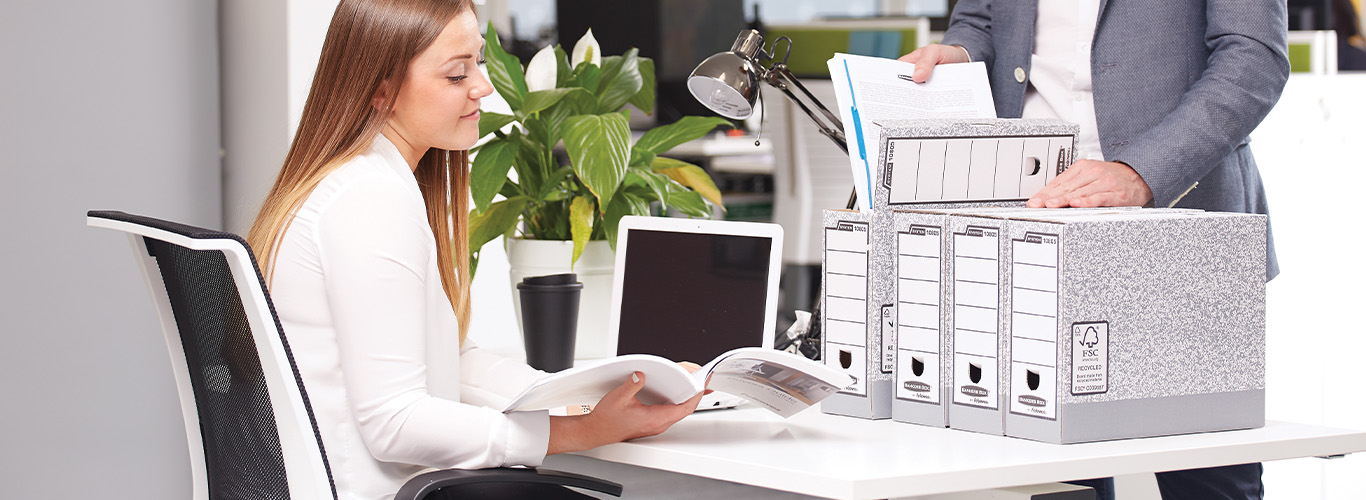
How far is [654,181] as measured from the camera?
1911 millimetres

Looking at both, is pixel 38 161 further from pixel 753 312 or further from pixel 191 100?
pixel 753 312

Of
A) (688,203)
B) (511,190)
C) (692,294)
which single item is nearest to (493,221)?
(511,190)

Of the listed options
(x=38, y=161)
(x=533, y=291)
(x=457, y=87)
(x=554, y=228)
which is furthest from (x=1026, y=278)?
(x=38, y=161)

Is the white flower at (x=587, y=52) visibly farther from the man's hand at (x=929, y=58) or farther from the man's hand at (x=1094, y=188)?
the man's hand at (x=1094, y=188)

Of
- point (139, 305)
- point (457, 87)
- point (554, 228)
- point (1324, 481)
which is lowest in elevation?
point (1324, 481)

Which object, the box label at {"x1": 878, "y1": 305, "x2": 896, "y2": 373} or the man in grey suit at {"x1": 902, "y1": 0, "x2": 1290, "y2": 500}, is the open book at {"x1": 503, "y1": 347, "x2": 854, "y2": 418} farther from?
the man in grey suit at {"x1": 902, "y1": 0, "x2": 1290, "y2": 500}

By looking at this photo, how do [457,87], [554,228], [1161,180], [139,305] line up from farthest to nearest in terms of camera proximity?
[139,305] < [554,228] < [1161,180] < [457,87]

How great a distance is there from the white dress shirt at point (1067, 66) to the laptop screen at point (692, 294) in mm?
499

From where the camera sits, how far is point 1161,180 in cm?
146

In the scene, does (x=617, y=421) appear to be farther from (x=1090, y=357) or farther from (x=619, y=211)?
(x=619, y=211)

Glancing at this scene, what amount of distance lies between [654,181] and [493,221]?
0.87ft

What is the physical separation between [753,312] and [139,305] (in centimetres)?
132

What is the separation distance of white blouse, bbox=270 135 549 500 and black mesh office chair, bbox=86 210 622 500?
0.04 metres

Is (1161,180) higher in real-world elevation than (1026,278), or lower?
higher
